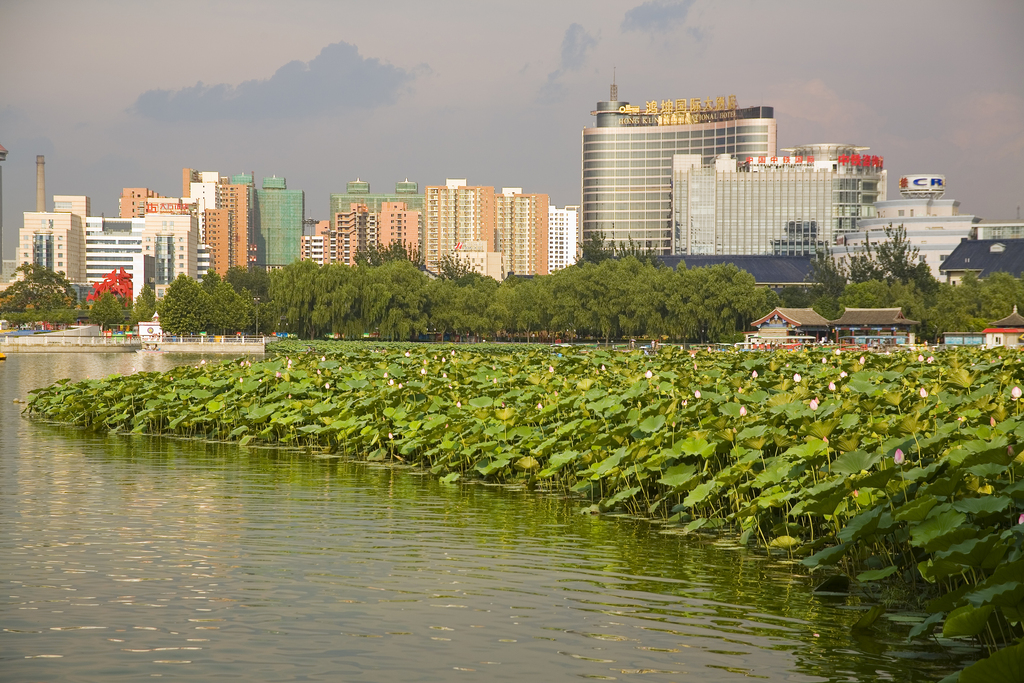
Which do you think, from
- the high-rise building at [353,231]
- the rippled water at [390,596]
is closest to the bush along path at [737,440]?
the rippled water at [390,596]

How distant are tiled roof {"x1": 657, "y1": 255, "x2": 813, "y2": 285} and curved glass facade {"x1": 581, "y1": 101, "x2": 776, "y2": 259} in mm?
33986

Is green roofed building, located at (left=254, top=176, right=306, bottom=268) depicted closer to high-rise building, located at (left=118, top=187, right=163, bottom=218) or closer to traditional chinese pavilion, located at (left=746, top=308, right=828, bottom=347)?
high-rise building, located at (left=118, top=187, right=163, bottom=218)

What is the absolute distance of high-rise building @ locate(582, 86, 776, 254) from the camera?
119 meters

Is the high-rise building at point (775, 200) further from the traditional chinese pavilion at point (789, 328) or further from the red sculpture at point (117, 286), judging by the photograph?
the red sculpture at point (117, 286)

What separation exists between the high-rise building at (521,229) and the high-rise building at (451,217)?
3.78m

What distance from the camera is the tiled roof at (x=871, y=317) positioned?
50.0 meters

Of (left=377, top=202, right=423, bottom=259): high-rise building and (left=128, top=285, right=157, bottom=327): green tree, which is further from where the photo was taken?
(left=377, top=202, right=423, bottom=259): high-rise building

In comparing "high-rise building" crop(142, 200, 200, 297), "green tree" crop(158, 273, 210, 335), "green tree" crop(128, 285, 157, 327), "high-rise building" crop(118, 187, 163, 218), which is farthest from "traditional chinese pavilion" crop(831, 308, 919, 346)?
"high-rise building" crop(118, 187, 163, 218)

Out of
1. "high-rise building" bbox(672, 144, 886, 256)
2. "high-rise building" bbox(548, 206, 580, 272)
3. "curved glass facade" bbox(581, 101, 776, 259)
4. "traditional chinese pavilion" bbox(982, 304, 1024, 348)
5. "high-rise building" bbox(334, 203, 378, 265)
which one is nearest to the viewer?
"traditional chinese pavilion" bbox(982, 304, 1024, 348)

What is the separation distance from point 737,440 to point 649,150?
118 meters

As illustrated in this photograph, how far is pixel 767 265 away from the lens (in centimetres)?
8244

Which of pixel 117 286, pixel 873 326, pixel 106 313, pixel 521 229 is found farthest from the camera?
pixel 521 229

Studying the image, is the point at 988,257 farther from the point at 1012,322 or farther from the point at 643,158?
the point at 643,158

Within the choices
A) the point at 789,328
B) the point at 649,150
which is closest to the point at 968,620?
the point at 789,328
